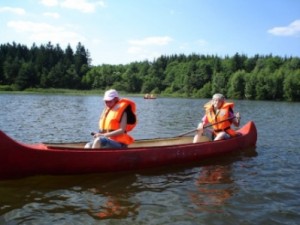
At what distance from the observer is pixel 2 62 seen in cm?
10262

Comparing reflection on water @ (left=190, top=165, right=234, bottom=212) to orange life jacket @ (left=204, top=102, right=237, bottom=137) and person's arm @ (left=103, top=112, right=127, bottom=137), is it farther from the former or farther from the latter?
person's arm @ (left=103, top=112, right=127, bottom=137)

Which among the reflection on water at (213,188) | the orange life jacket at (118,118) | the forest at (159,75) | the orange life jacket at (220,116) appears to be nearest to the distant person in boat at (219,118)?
the orange life jacket at (220,116)

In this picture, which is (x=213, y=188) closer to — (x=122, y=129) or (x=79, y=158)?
(x=122, y=129)

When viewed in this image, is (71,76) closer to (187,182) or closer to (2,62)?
(2,62)

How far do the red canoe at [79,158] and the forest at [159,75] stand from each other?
73.6 meters

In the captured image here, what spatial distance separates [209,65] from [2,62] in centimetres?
5603

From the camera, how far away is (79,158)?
311 inches

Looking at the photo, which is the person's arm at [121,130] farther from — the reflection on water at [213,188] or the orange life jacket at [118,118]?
the reflection on water at [213,188]

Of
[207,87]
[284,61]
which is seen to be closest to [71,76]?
[207,87]

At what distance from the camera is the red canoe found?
23.8 ft

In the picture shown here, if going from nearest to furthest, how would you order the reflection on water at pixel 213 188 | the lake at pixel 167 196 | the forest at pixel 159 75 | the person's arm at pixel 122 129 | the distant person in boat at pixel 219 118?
the lake at pixel 167 196 < the reflection on water at pixel 213 188 < the person's arm at pixel 122 129 < the distant person in boat at pixel 219 118 < the forest at pixel 159 75

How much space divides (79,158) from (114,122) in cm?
114

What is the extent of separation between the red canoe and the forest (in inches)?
2896

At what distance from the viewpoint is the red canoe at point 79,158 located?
7242 mm
